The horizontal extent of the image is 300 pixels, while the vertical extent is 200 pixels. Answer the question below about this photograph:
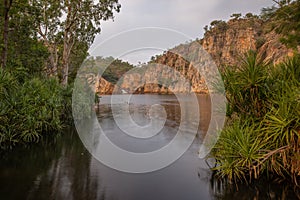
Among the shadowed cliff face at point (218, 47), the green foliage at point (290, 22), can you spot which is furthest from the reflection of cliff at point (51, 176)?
the shadowed cliff face at point (218, 47)

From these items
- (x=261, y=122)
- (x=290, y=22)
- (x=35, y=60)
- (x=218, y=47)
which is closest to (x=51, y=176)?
(x=261, y=122)

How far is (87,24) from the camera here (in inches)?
848

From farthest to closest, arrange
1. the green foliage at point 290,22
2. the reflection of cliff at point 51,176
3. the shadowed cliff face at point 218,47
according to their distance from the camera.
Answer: the shadowed cliff face at point 218,47 → the green foliage at point 290,22 → the reflection of cliff at point 51,176

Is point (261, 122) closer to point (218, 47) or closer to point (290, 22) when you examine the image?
point (290, 22)

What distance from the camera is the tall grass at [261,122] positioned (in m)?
5.37

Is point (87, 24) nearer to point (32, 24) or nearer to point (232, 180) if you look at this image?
point (32, 24)

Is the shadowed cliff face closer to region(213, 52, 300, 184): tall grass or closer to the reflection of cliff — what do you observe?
the reflection of cliff

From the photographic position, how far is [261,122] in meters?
5.89

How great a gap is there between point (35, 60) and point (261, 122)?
18.2 m

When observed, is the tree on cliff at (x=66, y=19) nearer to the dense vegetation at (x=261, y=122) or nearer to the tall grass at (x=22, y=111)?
the tall grass at (x=22, y=111)

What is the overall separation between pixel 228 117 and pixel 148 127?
7.62 metres

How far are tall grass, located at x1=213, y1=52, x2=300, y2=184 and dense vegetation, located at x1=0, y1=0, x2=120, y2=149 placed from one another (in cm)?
729

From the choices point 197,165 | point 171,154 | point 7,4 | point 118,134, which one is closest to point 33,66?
point 7,4

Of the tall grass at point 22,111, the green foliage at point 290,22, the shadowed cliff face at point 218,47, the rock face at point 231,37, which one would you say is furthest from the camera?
the rock face at point 231,37
